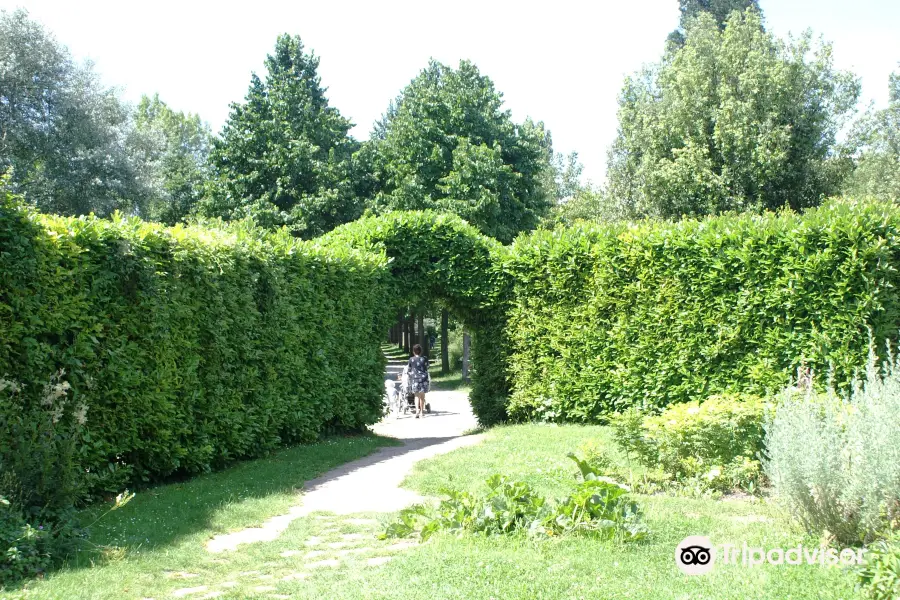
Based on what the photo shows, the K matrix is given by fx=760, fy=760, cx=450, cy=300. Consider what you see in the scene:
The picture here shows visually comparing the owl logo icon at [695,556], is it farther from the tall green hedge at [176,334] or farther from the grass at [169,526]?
the tall green hedge at [176,334]

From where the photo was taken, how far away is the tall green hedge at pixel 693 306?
12.4 m

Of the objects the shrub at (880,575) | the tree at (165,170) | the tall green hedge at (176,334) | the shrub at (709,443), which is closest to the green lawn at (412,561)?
the shrub at (880,575)

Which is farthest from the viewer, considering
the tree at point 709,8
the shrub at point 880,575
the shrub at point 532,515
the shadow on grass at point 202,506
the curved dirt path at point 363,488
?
the tree at point 709,8

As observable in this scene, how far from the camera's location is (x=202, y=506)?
28.8 feet

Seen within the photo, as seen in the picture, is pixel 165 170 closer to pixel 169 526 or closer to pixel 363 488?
pixel 363 488

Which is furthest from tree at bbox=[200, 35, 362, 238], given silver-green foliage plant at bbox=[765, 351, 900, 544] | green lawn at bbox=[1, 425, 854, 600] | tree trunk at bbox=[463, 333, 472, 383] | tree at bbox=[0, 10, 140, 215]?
silver-green foliage plant at bbox=[765, 351, 900, 544]

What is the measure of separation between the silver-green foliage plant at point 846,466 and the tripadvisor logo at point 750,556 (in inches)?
11.3

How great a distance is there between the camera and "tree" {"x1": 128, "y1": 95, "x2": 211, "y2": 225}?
32.8m

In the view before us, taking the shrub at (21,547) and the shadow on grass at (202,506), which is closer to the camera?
the shrub at (21,547)

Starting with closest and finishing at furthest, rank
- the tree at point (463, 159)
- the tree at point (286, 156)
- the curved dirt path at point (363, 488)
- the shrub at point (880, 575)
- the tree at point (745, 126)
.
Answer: the shrub at point (880, 575) → the curved dirt path at point (363, 488) → the tree at point (745, 126) → the tree at point (463, 159) → the tree at point (286, 156)

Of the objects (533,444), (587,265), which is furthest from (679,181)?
(533,444)

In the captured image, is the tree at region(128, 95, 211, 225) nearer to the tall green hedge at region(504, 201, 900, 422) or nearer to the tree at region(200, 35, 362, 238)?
the tree at region(200, 35, 362, 238)

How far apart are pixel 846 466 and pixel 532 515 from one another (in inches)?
104

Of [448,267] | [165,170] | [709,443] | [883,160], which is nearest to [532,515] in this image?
[709,443]
